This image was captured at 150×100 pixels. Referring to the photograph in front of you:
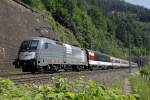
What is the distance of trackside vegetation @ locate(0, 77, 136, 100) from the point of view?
4.77 metres

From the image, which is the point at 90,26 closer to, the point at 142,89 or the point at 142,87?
the point at 142,87

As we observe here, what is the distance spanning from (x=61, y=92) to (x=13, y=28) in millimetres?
32706

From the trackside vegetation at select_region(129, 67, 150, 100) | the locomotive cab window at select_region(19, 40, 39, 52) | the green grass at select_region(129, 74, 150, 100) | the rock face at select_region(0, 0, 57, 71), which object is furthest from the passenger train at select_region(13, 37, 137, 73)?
the green grass at select_region(129, 74, 150, 100)

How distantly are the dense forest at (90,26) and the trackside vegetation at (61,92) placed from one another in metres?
48.4

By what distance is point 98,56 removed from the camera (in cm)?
5547

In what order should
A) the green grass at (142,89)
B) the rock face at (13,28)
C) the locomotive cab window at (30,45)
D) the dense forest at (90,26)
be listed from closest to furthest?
the green grass at (142,89) → the locomotive cab window at (30,45) → the rock face at (13,28) → the dense forest at (90,26)

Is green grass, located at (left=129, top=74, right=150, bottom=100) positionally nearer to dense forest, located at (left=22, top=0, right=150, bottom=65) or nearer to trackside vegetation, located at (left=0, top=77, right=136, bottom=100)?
trackside vegetation, located at (left=0, top=77, right=136, bottom=100)

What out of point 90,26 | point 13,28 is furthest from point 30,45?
point 90,26

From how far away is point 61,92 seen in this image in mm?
5023

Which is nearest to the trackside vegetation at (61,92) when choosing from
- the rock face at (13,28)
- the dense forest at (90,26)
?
the rock face at (13,28)

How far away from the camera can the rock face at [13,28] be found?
33.6 m

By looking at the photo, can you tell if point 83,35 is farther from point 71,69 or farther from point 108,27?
point 108,27

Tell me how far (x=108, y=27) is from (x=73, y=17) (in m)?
74.5

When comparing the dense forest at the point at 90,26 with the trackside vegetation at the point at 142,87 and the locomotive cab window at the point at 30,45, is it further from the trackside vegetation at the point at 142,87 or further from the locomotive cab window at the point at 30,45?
the locomotive cab window at the point at 30,45
